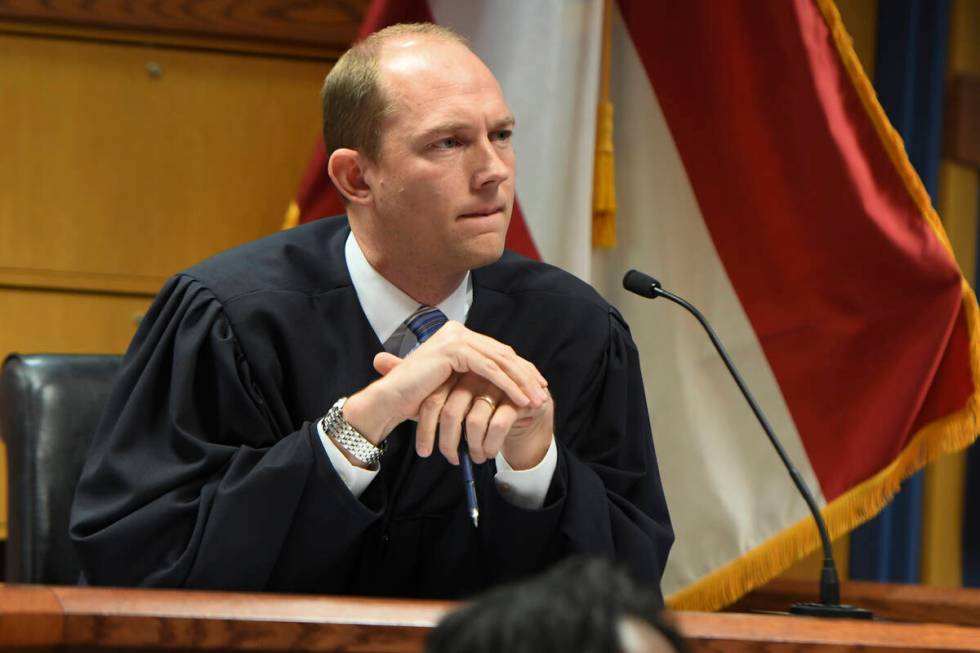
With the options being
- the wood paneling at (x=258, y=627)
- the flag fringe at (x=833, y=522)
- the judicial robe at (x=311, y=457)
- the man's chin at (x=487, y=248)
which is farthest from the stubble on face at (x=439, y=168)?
the flag fringe at (x=833, y=522)

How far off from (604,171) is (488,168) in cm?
80

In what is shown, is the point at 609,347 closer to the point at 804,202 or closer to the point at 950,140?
the point at 804,202

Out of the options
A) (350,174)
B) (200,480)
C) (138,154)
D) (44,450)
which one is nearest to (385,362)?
(200,480)

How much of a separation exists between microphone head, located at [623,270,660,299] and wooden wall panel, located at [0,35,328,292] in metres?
1.11

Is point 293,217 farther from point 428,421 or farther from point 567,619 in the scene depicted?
point 567,619

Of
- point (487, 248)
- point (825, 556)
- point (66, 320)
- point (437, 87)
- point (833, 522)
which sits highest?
point (437, 87)

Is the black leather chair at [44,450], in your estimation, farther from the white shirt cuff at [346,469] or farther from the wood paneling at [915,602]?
the wood paneling at [915,602]

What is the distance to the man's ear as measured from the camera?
7.24 ft

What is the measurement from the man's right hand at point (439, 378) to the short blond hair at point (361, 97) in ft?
1.46

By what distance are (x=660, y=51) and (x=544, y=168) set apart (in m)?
0.36

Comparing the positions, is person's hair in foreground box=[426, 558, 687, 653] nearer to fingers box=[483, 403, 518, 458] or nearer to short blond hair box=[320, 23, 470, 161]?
fingers box=[483, 403, 518, 458]

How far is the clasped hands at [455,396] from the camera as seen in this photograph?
1820 millimetres

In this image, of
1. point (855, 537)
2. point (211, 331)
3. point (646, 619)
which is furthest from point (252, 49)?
point (646, 619)

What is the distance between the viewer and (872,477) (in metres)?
2.81
